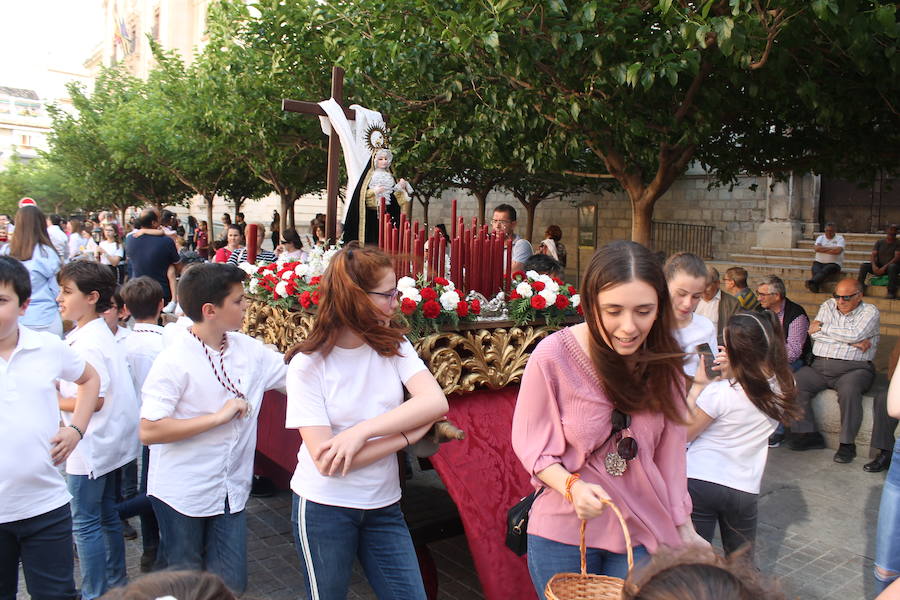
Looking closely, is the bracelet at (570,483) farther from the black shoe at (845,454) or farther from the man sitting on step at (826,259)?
the man sitting on step at (826,259)

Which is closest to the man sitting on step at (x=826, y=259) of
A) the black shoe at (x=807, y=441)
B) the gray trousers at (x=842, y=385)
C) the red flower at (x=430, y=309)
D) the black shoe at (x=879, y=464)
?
the gray trousers at (x=842, y=385)

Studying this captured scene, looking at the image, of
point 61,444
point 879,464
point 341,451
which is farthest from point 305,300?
point 879,464

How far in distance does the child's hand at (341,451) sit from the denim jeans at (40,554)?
3.47 ft

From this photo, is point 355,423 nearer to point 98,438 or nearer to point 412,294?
point 412,294

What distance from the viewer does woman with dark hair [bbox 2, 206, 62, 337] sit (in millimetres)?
6145

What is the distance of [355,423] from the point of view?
244cm

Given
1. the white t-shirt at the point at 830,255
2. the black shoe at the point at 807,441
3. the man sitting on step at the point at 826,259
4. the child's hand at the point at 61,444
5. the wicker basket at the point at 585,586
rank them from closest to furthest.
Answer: the wicker basket at the point at 585,586
the child's hand at the point at 61,444
the black shoe at the point at 807,441
the man sitting on step at the point at 826,259
the white t-shirt at the point at 830,255

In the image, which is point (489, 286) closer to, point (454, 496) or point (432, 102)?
point (454, 496)

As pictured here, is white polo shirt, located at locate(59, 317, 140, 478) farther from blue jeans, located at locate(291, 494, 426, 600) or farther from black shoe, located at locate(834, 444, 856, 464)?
black shoe, located at locate(834, 444, 856, 464)

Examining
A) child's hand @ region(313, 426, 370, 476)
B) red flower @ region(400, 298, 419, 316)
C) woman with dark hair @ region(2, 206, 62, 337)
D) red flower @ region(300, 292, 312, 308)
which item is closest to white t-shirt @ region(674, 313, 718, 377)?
red flower @ region(400, 298, 419, 316)

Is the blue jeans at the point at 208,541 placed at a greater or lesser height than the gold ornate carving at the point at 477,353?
lesser

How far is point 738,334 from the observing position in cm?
301

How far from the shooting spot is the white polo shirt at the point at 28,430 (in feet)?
8.12

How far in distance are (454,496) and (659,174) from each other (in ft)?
18.6
